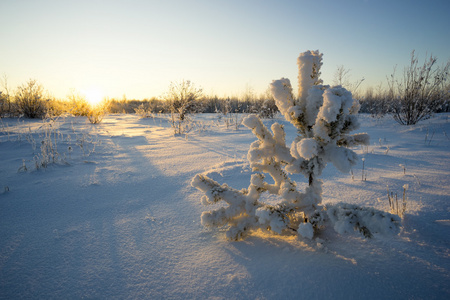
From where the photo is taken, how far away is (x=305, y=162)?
3.71ft

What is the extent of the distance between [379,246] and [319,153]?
0.60m

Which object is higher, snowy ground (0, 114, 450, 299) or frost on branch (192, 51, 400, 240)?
frost on branch (192, 51, 400, 240)

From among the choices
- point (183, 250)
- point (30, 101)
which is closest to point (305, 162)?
point (183, 250)

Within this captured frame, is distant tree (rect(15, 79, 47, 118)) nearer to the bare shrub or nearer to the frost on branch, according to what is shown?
the bare shrub

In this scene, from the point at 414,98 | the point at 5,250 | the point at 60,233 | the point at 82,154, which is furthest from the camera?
the point at 414,98

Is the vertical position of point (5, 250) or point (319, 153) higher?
point (319, 153)

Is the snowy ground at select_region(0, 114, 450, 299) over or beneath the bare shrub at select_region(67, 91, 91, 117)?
beneath

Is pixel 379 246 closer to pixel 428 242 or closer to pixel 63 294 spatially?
pixel 428 242

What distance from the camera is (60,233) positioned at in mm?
1385

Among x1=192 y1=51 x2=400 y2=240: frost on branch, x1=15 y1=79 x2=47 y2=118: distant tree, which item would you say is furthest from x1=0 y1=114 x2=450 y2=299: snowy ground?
x1=15 y1=79 x2=47 y2=118: distant tree

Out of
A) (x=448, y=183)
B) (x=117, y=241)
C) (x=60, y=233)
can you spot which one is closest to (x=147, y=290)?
(x=117, y=241)

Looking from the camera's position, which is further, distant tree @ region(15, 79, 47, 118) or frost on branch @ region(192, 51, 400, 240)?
distant tree @ region(15, 79, 47, 118)

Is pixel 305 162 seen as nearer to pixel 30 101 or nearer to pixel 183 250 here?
pixel 183 250

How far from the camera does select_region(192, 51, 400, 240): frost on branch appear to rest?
886 millimetres
